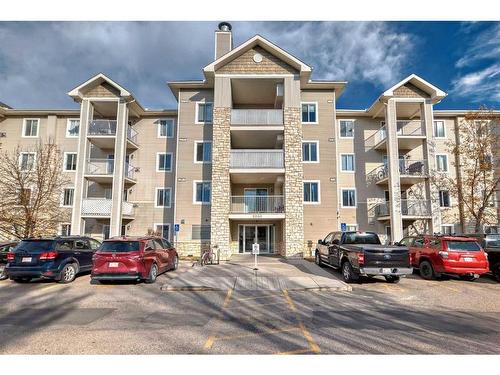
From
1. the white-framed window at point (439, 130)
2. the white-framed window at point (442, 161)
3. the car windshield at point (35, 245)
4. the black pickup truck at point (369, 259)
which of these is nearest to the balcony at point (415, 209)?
the white-framed window at point (442, 161)

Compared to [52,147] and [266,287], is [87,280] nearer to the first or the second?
[266,287]

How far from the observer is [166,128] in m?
22.8

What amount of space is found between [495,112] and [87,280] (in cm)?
2692

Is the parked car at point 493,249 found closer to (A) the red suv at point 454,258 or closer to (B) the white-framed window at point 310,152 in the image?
(A) the red suv at point 454,258

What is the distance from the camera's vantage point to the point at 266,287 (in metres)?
9.91

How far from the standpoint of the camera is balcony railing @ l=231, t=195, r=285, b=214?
19016 millimetres

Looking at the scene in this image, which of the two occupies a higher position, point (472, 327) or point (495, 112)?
point (495, 112)

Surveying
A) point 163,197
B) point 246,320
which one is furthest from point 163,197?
point 246,320

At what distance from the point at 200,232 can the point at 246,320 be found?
1404cm

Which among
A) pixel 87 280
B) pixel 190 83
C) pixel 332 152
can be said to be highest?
pixel 190 83

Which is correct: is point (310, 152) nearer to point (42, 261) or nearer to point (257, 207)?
point (257, 207)

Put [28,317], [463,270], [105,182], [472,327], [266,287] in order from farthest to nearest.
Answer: [105,182] < [463,270] < [266,287] < [28,317] < [472,327]

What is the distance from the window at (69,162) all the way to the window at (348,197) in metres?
20.8

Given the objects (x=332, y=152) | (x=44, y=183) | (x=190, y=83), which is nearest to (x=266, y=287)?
(x=332, y=152)
